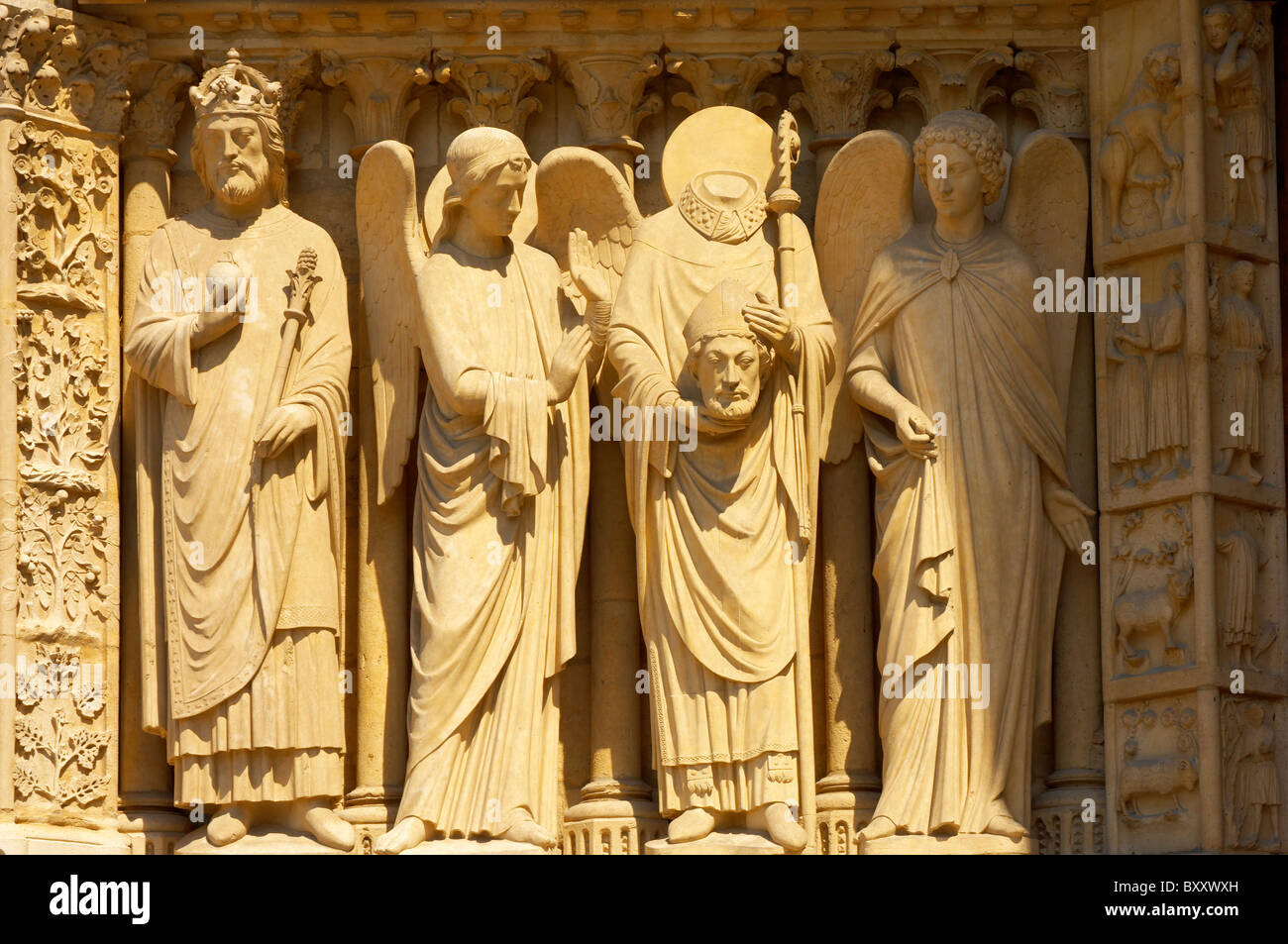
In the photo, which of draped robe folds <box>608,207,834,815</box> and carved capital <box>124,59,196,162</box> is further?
carved capital <box>124,59,196,162</box>

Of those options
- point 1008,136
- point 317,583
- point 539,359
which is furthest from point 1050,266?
point 317,583

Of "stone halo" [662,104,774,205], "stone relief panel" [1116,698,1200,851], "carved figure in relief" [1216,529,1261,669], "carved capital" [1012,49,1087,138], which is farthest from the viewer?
"carved capital" [1012,49,1087,138]

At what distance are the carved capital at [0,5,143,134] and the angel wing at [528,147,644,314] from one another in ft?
6.28

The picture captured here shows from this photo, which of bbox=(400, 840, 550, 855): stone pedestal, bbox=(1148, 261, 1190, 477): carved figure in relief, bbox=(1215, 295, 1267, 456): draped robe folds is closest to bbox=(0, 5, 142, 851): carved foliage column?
bbox=(400, 840, 550, 855): stone pedestal

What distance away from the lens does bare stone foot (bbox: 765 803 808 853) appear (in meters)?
13.2

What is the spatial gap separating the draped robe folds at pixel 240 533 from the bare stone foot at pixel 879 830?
2248mm

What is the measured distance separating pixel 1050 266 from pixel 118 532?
168 inches

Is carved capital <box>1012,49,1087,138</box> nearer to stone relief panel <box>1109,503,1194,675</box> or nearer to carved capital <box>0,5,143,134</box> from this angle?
stone relief panel <box>1109,503,1194,675</box>

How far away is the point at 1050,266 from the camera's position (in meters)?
14.1

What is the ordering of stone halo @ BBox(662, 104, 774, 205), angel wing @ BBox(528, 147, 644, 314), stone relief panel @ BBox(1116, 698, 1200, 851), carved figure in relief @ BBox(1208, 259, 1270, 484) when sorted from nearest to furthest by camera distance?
stone relief panel @ BBox(1116, 698, 1200, 851), carved figure in relief @ BBox(1208, 259, 1270, 484), angel wing @ BBox(528, 147, 644, 314), stone halo @ BBox(662, 104, 774, 205)

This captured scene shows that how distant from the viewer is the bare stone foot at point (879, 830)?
13359 mm

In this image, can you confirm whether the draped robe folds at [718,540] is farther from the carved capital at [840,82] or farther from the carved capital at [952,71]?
the carved capital at [952,71]

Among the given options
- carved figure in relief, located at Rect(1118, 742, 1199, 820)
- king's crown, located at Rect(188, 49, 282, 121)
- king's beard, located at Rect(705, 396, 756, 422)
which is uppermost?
king's crown, located at Rect(188, 49, 282, 121)
